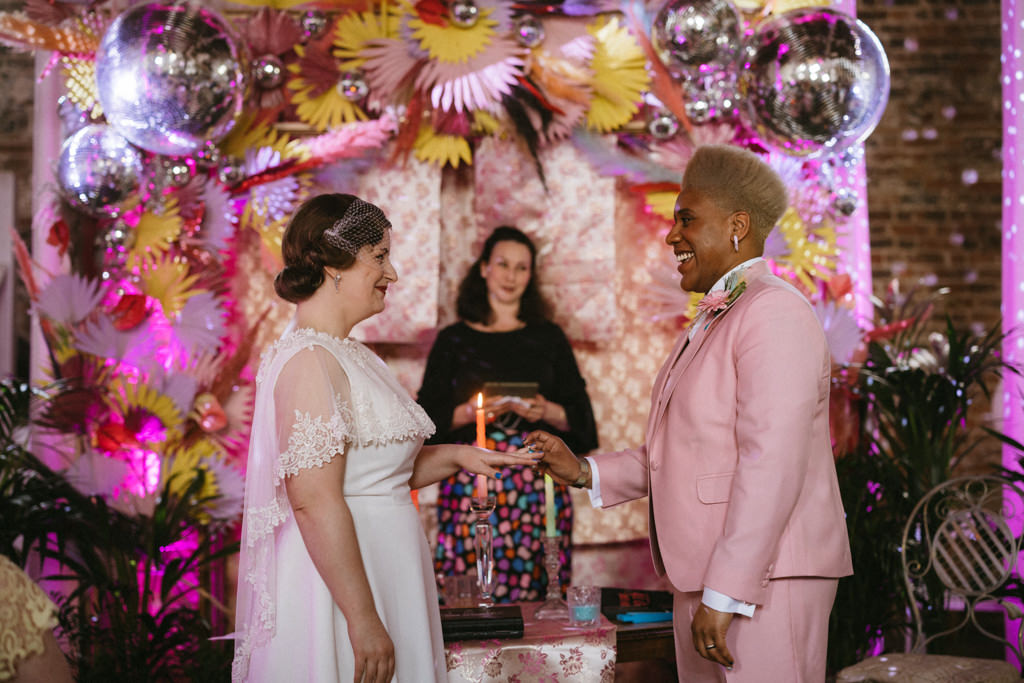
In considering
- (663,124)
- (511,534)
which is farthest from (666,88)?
(511,534)

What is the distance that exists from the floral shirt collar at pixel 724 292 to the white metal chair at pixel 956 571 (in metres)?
1.46

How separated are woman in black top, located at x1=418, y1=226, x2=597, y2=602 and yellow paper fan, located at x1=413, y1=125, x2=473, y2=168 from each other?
15.4 inches

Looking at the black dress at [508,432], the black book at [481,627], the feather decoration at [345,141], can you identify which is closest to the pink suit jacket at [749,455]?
the black book at [481,627]

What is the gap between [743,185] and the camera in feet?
7.64

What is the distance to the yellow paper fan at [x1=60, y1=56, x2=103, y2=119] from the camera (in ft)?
13.5

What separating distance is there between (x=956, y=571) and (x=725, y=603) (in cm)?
191

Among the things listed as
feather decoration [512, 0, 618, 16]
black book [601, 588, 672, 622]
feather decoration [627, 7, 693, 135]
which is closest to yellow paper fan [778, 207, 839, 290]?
feather decoration [627, 7, 693, 135]

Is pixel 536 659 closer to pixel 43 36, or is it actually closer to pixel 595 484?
pixel 595 484

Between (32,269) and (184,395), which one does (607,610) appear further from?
(32,269)

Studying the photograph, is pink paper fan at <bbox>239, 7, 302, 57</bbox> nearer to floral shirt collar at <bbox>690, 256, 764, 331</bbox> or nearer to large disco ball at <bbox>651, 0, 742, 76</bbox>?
large disco ball at <bbox>651, 0, 742, 76</bbox>

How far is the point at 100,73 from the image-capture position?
12.4ft

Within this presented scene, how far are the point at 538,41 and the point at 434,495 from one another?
209 cm

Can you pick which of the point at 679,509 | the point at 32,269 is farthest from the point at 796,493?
the point at 32,269

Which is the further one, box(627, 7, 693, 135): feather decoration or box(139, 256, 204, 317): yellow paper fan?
box(627, 7, 693, 135): feather decoration
